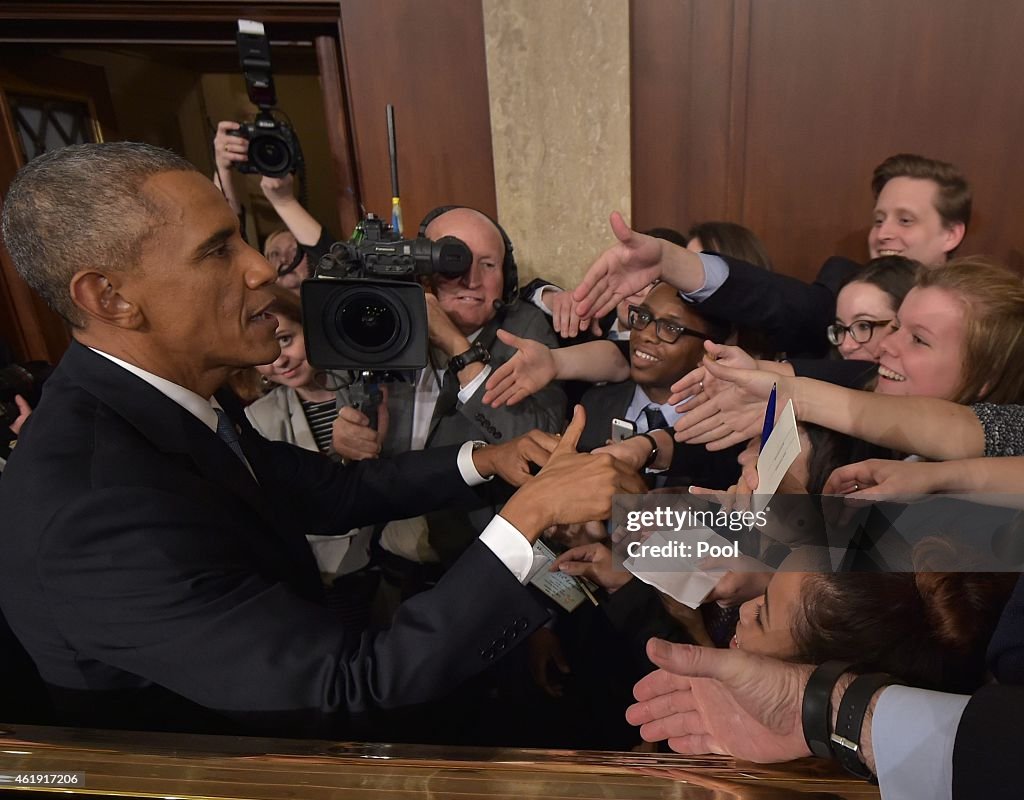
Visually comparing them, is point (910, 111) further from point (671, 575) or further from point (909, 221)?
point (671, 575)

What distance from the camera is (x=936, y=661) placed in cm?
65

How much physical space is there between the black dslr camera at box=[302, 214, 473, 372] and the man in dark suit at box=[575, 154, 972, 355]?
324 millimetres

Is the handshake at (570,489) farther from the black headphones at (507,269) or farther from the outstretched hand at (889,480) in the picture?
the black headphones at (507,269)

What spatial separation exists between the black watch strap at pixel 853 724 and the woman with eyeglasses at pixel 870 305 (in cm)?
89

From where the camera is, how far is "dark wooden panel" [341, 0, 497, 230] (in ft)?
6.90

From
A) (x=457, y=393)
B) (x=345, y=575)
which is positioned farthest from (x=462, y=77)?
(x=345, y=575)

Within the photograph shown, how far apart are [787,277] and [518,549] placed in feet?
3.60

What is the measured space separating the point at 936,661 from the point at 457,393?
1.05 meters

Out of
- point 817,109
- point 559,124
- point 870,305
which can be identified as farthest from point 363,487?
point 817,109

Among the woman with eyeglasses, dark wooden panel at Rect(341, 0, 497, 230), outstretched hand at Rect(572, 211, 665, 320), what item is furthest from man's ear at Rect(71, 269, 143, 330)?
dark wooden panel at Rect(341, 0, 497, 230)

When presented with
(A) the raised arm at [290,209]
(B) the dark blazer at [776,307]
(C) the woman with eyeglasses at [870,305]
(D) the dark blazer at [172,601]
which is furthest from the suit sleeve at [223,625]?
(A) the raised arm at [290,209]

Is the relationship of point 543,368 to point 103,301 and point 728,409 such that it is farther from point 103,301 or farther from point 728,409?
point 103,301

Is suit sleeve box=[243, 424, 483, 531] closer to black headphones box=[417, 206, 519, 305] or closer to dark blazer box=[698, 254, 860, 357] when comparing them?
black headphones box=[417, 206, 519, 305]

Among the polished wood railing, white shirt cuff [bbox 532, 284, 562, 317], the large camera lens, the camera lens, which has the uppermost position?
the large camera lens
